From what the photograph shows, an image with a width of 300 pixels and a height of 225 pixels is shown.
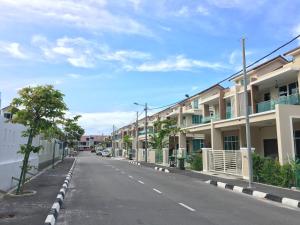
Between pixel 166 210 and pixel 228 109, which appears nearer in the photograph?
pixel 166 210

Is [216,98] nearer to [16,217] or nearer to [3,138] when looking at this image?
[3,138]

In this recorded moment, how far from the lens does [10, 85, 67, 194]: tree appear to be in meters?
14.2

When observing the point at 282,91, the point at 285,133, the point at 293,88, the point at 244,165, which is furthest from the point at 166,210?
the point at 282,91

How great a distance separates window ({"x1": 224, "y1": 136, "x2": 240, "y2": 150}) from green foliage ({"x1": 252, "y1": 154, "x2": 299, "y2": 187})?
14512mm

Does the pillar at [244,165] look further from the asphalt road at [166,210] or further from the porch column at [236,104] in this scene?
the porch column at [236,104]

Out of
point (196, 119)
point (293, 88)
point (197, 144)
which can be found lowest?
point (197, 144)

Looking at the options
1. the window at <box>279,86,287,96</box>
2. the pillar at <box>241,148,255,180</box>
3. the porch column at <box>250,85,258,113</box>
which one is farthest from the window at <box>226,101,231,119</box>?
the pillar at <box>241,148,255,180</box>

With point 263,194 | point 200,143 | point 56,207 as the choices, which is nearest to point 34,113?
point 56,207

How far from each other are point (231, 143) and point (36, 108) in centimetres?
2680

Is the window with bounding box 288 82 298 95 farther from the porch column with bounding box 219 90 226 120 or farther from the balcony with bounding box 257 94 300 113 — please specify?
the porch column with bounding box 219 90 226 120

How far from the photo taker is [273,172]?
20250 mm

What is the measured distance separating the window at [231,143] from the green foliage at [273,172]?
14.5 m

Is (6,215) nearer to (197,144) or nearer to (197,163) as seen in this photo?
(197,163)

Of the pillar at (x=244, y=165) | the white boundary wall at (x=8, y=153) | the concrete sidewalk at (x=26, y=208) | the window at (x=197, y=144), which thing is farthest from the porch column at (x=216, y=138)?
the concrete sidewalk at (x=26, y=208)
